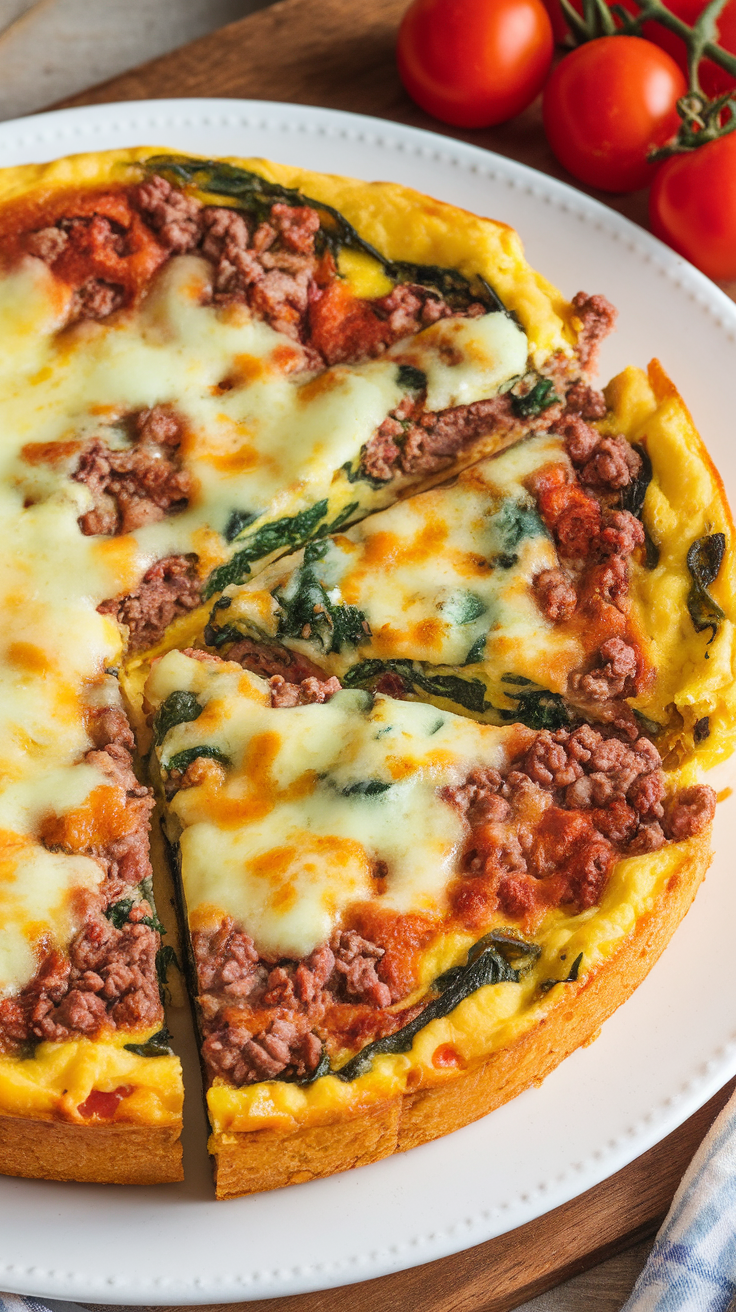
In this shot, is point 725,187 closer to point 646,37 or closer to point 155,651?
point 646,37

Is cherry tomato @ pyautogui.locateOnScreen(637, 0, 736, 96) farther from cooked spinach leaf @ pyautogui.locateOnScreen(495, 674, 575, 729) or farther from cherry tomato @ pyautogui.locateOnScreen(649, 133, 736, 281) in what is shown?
cooked spinach leaf @ pyautogui.locateOnScreen(495, 674, 575, 729)

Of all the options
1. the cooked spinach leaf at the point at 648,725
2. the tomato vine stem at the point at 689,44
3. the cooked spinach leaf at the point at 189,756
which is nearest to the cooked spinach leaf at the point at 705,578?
the cooked spinach leaf at the point at 648,725

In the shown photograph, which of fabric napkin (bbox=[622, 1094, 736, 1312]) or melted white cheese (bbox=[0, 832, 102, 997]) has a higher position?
melted white cheese (bbox=[0, 832, 102, 997])

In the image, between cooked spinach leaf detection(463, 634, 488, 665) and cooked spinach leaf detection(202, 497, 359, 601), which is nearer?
cooked spinach leaf detection(463, 634, 488, 665)

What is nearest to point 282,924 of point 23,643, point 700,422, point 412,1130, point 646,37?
point 412,1130

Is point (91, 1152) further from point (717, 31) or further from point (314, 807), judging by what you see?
point (717, 31)

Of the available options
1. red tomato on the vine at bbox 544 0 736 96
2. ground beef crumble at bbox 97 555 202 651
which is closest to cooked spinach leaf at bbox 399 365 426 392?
ground beef crumble at bbox 97 555 202 651
